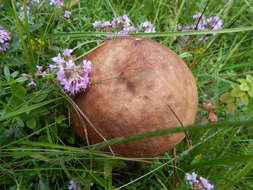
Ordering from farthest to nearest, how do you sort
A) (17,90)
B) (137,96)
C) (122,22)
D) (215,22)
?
(215,22)
(122,22)
(17,90)
(137,96)

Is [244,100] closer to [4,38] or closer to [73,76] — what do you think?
[73,76]

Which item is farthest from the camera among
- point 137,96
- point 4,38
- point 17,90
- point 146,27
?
point 146,27

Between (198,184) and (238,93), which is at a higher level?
(238,93)

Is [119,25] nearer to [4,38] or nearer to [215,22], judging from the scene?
[4,38]

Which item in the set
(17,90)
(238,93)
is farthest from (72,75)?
(238,93)

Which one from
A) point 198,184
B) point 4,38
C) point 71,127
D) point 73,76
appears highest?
point 4,38

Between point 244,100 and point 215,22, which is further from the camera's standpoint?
point 215,22

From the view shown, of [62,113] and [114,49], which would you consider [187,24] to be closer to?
[114,49]

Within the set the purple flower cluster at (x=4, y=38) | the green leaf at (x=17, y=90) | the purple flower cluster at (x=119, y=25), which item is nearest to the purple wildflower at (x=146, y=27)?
the purple flower cluster at (x=119, y=25)
